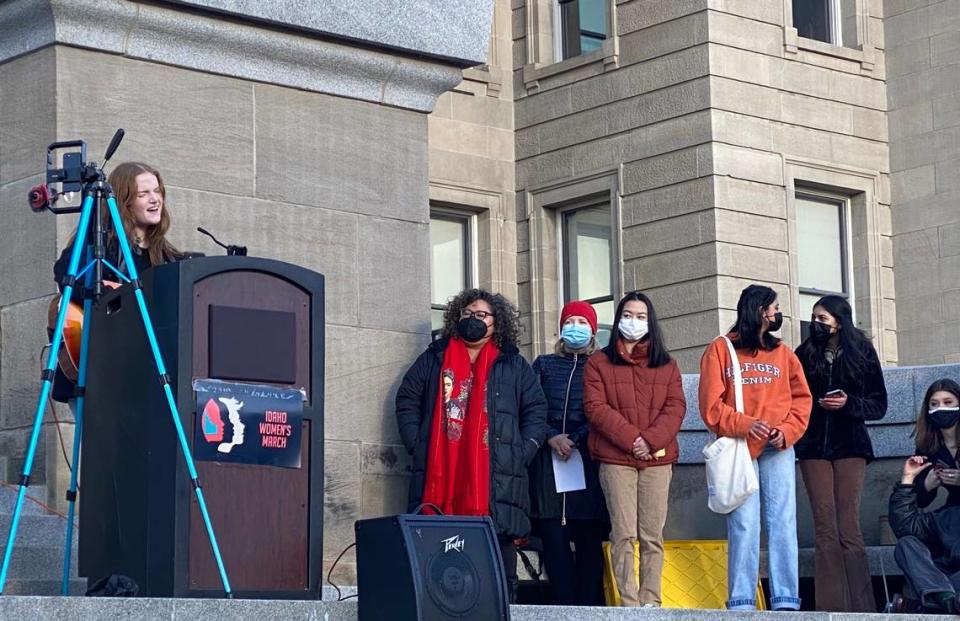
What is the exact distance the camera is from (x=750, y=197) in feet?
81.0

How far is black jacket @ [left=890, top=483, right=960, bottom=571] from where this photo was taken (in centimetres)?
1023

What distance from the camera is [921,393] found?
1238 centimetres

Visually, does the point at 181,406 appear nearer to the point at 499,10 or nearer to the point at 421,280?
the point at 421,280

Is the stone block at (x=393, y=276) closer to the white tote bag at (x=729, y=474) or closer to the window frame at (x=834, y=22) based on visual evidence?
the white tote bag at (x=729, y=474)

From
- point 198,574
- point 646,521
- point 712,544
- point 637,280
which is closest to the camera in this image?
point 198,574

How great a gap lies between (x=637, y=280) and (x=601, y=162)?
1679 millimetres

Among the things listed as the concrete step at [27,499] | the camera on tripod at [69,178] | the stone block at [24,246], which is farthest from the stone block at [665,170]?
the camera on tripod at [69,178]

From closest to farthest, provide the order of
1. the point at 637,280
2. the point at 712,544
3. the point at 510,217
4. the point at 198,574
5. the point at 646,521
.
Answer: the point at 198,574
the point at 646,521
the point at 712,544
the point at 637,280
the point at 510,217

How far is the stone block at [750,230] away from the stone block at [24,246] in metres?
14.7

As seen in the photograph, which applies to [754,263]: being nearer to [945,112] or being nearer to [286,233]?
[945,112]

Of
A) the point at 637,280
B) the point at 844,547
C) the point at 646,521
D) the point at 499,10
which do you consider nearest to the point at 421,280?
the point at 646,521

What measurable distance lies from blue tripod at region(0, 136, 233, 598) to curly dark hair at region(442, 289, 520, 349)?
9.29 feet

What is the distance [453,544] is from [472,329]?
3.35 metres

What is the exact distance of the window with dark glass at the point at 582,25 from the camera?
26422 mm
